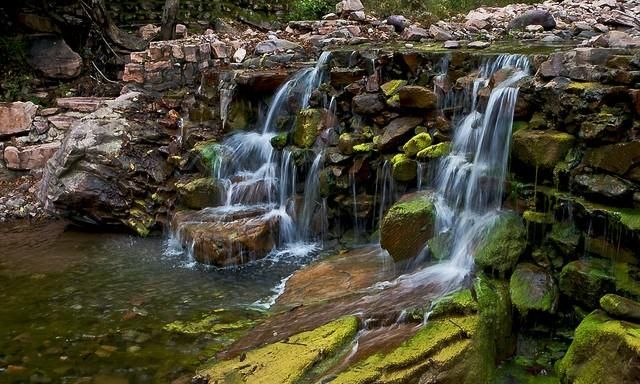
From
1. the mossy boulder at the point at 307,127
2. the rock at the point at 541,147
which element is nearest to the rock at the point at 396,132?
the mossy boulder at the point at 307,127

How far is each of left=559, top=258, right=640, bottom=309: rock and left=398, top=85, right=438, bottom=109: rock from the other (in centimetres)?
295

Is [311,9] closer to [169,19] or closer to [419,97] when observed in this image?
[169,19]

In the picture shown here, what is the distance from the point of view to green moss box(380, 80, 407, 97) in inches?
301

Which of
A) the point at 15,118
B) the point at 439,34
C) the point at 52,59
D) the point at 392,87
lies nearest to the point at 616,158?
the point at 392,87

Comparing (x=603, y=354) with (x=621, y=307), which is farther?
(x=621, y=307)

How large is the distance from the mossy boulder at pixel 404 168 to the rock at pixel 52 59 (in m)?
7.69

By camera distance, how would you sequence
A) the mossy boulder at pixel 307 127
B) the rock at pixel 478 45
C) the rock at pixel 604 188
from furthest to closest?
1. the rock at pixel 478 45
2. the mossy boulder at pixel 307 127
3. the rock at pixel 604 188

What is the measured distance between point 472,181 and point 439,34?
5289mm

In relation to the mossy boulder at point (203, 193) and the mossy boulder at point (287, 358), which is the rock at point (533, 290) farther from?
the mossy boulder at point (203, 193)

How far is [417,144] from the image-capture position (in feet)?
22.6

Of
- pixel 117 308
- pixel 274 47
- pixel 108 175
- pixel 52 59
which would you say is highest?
pixel 274 47

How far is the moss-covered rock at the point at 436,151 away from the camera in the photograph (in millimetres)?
6660

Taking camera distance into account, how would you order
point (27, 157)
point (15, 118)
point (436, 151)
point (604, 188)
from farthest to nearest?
point (15, 118) < point (27, 157) < point (436, 151) < point (604, 188)

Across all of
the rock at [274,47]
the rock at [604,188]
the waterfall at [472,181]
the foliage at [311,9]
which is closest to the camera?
the rock at [604,188]
